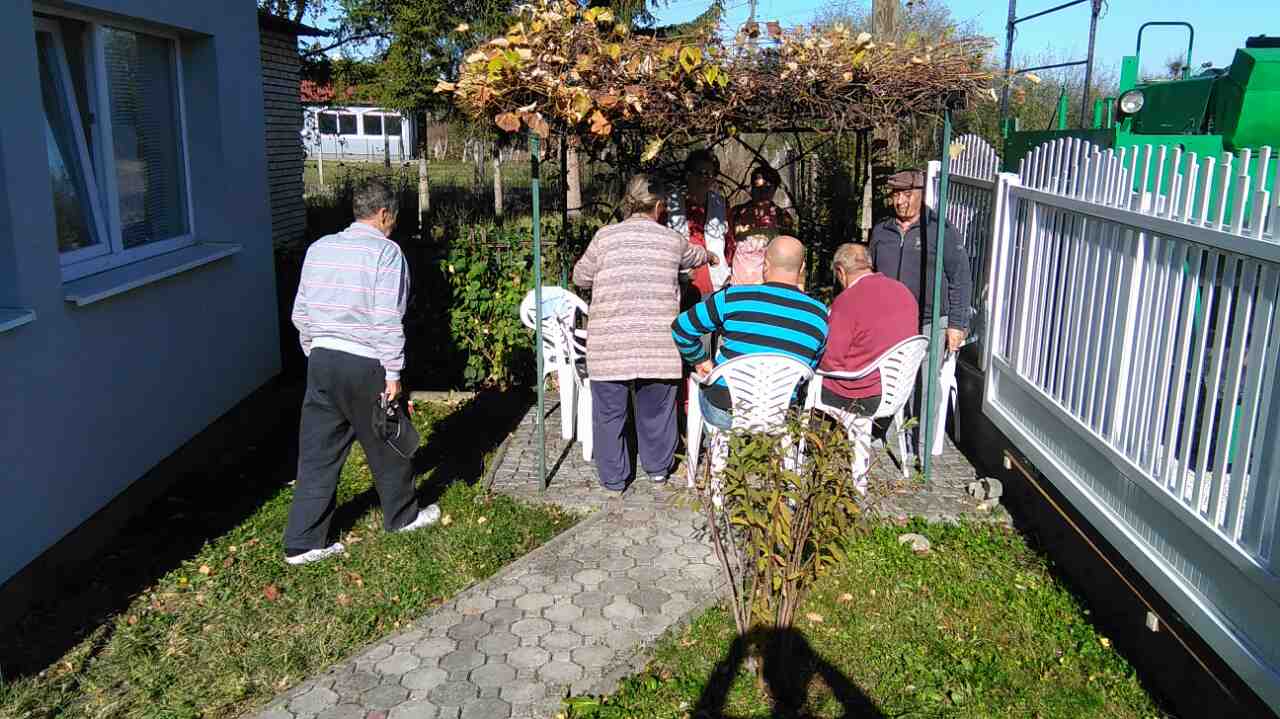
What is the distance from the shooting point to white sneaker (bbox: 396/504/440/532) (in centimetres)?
556

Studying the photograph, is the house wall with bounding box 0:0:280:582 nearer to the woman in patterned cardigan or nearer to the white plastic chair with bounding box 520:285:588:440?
the white plastic chair with bounding box 520:285:588:440

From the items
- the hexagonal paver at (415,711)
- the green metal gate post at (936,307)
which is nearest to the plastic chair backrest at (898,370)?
the green metal gate post at (936,307)

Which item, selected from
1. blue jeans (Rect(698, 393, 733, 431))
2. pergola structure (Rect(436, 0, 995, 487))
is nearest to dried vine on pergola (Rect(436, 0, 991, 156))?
pergola structure (Rect(436, 0, 995, 487))

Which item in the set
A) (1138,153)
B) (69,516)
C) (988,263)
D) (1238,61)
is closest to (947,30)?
(1138,153)

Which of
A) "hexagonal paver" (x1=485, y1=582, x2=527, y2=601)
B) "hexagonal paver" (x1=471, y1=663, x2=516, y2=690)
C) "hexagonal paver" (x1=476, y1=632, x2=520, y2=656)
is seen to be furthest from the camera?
"hexagonal paver" (x1=485, y1=582, x2=527, y2=601)

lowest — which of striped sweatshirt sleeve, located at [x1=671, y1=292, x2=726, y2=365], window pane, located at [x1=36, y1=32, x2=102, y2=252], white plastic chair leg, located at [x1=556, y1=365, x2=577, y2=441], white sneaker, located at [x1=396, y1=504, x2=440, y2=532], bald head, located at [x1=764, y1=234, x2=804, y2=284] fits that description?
white sneaker, located at [x1=396, y1=504, x2=440, y2=532]

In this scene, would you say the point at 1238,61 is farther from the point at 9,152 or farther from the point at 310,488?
the point at 9,152

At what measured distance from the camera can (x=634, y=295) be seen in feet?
18.2

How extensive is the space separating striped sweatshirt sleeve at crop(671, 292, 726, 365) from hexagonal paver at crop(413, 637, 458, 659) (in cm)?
186

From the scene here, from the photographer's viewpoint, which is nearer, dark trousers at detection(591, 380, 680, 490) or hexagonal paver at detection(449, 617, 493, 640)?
hexagonal paver at detection(449, 617, 493, 640)

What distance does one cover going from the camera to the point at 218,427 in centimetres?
695

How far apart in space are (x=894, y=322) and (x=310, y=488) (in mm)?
3100

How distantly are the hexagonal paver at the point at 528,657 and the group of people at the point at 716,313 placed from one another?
5.16 feet

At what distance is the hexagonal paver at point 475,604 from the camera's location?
450 centimetres
